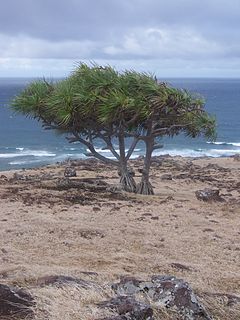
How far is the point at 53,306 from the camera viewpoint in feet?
20.0

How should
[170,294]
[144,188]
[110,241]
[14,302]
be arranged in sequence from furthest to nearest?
[144,188], [110,241], [170,294], [14,302]

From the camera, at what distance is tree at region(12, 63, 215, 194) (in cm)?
1638

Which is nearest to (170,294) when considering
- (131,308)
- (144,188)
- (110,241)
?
(131,308)

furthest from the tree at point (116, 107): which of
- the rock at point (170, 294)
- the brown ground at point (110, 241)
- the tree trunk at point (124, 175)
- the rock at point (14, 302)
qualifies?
the rock at point (14, 302)

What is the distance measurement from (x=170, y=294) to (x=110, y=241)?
418 centimetres

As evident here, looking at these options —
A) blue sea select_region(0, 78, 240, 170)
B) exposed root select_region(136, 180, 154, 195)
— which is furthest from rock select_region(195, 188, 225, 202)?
blue sea select_region(0, 78, 240, 170)

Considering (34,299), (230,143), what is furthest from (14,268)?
(230,143)

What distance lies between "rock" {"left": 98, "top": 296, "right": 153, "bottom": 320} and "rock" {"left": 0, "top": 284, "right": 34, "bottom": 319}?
2.64 feet

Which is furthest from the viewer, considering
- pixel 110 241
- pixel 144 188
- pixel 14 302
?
pixel 144 188

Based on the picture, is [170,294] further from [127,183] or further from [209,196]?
[127,183]

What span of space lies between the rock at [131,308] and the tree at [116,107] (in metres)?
10.4

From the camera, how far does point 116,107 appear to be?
1606cm

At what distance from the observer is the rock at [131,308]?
5699 mm

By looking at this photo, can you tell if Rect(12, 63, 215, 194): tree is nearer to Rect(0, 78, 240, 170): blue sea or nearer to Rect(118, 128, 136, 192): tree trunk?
Rect(118, 128, 136, 192): tree trunk
